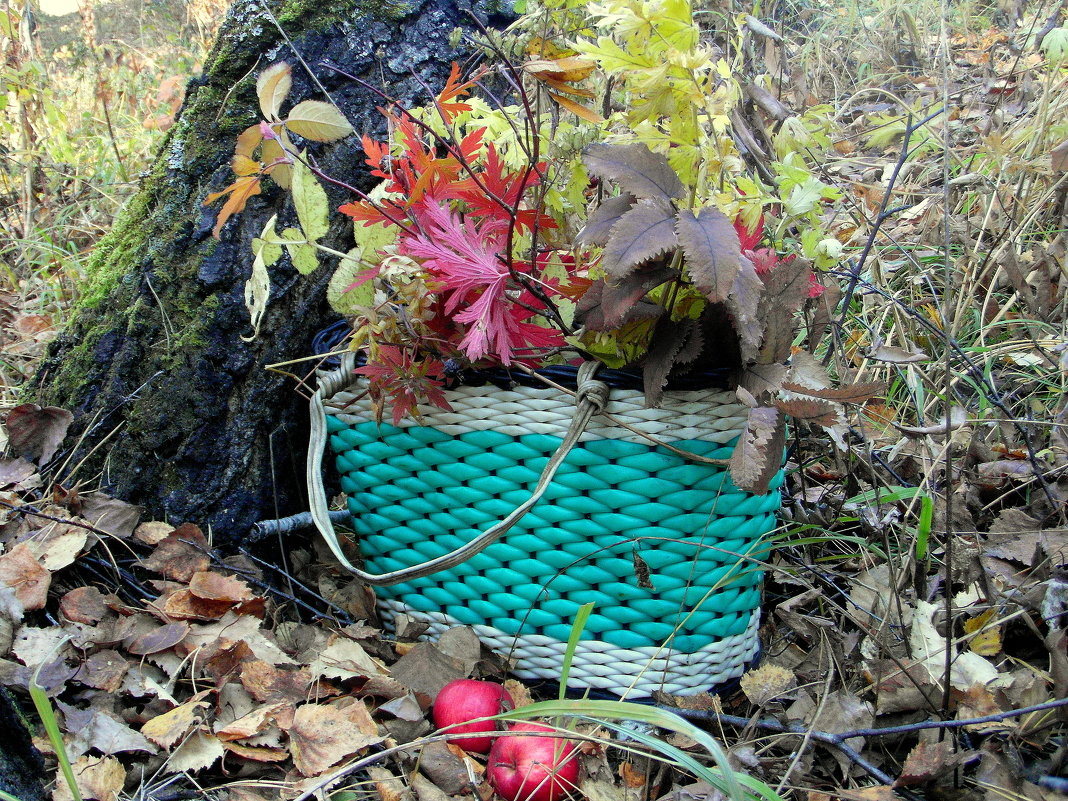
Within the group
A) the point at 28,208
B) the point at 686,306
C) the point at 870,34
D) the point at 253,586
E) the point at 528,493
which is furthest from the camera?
the point at 870,34

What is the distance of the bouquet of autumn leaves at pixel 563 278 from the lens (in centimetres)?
84

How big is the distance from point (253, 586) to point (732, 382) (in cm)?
84

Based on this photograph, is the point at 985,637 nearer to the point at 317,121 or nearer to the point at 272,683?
the point at 272,683

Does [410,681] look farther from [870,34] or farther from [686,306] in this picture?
[870,34]

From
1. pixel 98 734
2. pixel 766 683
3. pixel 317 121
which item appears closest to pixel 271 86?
pixel 317 121

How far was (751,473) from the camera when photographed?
0.84 m

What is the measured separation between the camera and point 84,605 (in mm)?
1065

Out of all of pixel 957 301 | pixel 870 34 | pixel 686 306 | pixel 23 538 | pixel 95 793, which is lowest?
pixel 95 793

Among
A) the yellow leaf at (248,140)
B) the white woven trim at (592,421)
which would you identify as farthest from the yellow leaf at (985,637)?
the yellow leaf at (248,140)

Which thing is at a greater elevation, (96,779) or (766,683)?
(96,779)

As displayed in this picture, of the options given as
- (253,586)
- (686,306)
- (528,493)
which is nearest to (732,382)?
(686,306)

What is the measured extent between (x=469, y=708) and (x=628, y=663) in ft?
0.80

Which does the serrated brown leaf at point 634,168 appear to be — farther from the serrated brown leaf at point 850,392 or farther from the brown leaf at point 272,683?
the brown leaf at point 272,683

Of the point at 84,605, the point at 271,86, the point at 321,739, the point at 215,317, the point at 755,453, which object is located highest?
the point at 271,86
